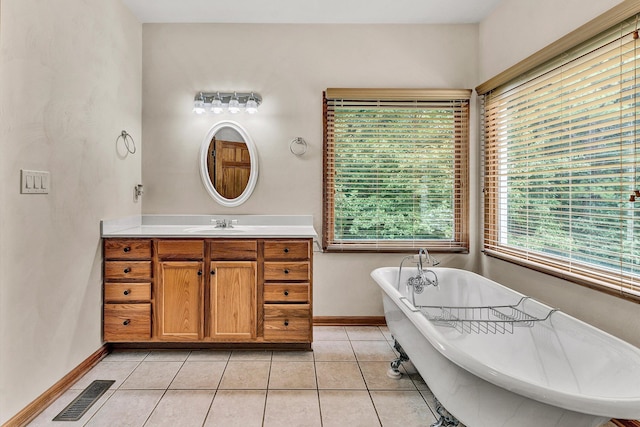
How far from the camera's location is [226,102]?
3170 mm

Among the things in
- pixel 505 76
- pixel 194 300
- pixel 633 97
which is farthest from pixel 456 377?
pixel 505 76

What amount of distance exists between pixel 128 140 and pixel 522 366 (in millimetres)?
3130

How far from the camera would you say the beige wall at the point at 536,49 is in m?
1.90

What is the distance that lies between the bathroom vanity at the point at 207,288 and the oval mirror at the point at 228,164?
69cm

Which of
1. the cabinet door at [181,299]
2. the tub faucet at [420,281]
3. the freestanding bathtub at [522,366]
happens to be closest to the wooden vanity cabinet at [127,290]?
the cabinet door at [181,299]

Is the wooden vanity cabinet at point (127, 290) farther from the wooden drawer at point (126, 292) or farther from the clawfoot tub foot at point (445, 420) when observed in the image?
the clawfoot tub foot at point (445, 420)

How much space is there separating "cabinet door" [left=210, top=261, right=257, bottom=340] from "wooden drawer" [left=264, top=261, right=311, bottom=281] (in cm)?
11

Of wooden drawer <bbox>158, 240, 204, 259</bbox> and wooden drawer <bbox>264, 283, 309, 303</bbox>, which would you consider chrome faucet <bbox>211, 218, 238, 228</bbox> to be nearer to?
wooden drawer <bbox>158, 240, 204, 259</bbox>

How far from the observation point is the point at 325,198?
324 cm

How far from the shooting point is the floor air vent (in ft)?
6.28

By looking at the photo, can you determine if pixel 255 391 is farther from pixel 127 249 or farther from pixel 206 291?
pixel 127 249

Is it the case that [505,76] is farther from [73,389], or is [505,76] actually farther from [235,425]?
[73,389]

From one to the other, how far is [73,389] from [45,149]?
54.9 inches

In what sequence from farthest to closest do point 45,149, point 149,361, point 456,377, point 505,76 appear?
point 505,76, point 149,361, point 45,149, point 456,377
